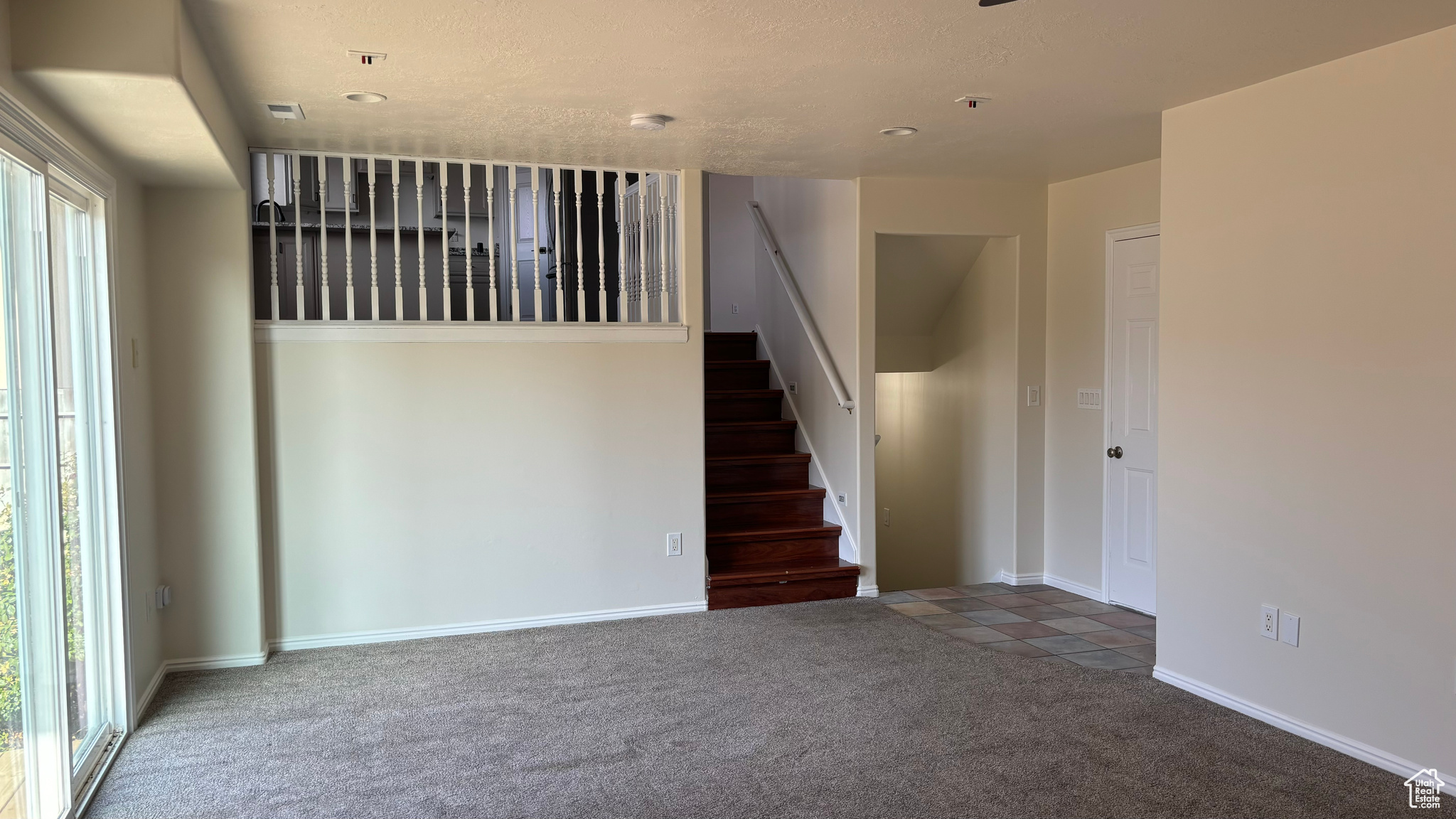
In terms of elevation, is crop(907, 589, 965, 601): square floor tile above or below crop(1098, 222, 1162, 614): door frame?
below

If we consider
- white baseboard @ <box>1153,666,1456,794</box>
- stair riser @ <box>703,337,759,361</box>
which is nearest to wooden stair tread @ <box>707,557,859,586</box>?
white baseboard @ <box>1153,666,1456,794</box>

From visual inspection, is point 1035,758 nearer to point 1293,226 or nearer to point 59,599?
point 1293,226

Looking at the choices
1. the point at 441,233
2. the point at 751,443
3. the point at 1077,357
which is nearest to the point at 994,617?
the point at 1077,357

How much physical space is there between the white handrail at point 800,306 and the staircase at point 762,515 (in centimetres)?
58

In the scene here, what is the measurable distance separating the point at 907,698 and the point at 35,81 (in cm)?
323

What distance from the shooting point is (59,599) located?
2.48m

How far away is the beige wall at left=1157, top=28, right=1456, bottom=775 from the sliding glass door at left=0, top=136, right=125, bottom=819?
364 cm

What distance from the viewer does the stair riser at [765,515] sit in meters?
5.04

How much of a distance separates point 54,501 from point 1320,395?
12.4 ft

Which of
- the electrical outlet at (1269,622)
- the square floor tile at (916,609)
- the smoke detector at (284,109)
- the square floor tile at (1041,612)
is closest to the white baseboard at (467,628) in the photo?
the square floor tile at (916,609)

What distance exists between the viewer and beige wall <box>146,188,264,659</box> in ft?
12.1

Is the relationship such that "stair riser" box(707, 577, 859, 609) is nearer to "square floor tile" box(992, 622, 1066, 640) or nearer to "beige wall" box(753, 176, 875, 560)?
"beige wall" box(753, 176, 875, 560)

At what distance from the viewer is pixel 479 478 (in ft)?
14.1

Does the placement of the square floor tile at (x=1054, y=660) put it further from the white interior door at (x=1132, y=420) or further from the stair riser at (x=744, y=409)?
the stair riser at (x=744, y=409)
